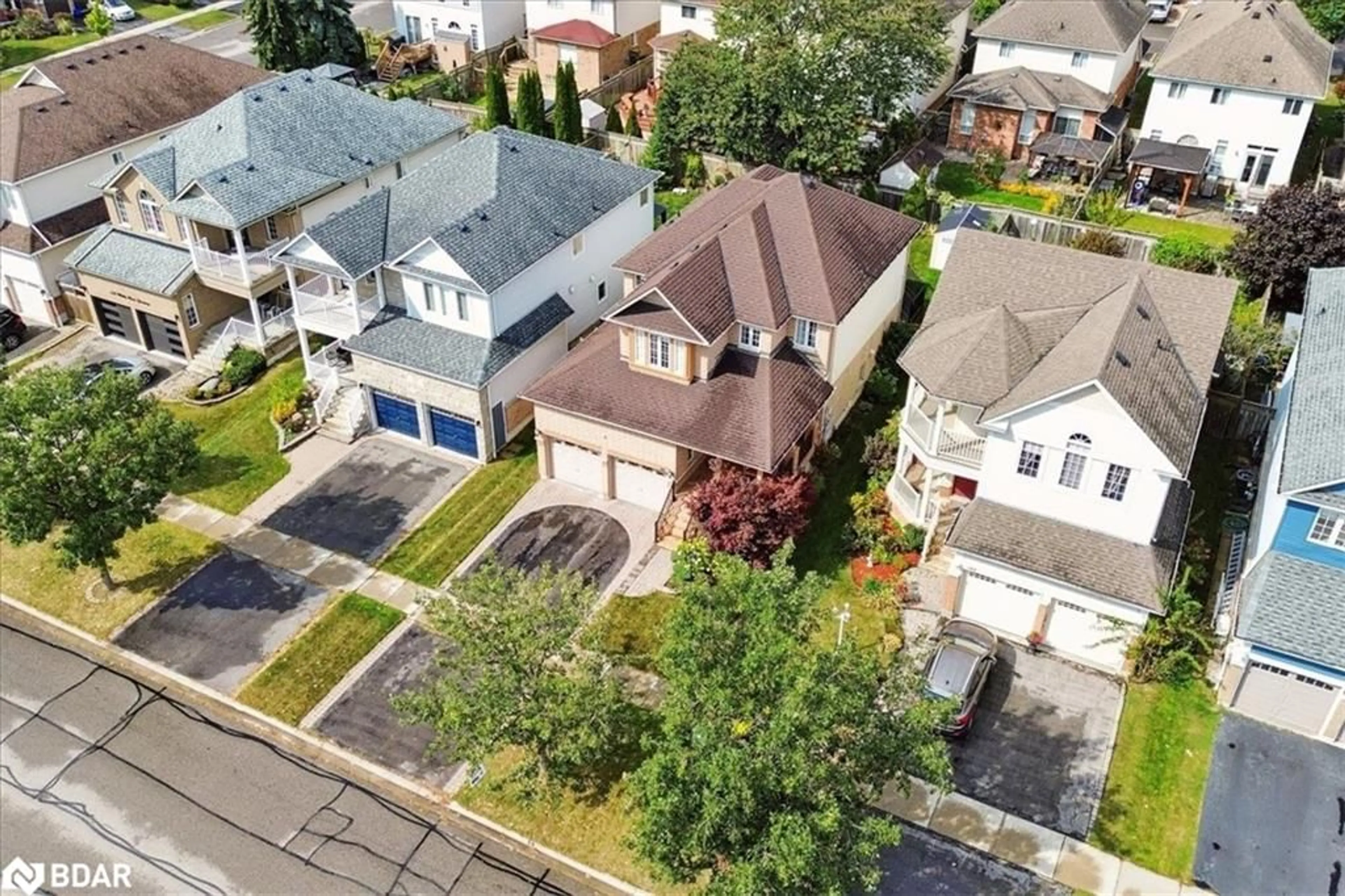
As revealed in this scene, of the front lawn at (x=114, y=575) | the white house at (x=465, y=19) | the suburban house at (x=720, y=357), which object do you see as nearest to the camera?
the front lawn at (x=114, y=575)

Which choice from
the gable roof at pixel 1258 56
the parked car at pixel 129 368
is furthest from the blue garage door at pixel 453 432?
the gable roof at pixel 1258 56

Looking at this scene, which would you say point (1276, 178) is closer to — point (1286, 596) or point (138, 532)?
point (1286, 596)

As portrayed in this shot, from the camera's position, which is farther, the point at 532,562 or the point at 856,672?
the point at 532,562

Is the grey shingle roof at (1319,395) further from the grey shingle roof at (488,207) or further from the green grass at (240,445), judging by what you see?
the green grass at (240,445)

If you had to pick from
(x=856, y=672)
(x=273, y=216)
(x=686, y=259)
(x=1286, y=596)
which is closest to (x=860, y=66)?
(x=686, y=259)

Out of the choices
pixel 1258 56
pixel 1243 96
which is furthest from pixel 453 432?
pixel 1258 56

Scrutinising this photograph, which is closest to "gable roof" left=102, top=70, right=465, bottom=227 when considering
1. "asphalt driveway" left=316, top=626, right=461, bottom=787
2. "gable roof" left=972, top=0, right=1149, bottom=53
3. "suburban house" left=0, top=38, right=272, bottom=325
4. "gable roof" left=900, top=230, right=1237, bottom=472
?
"suburban house" left=0, top=38, right=272, bottom=325
